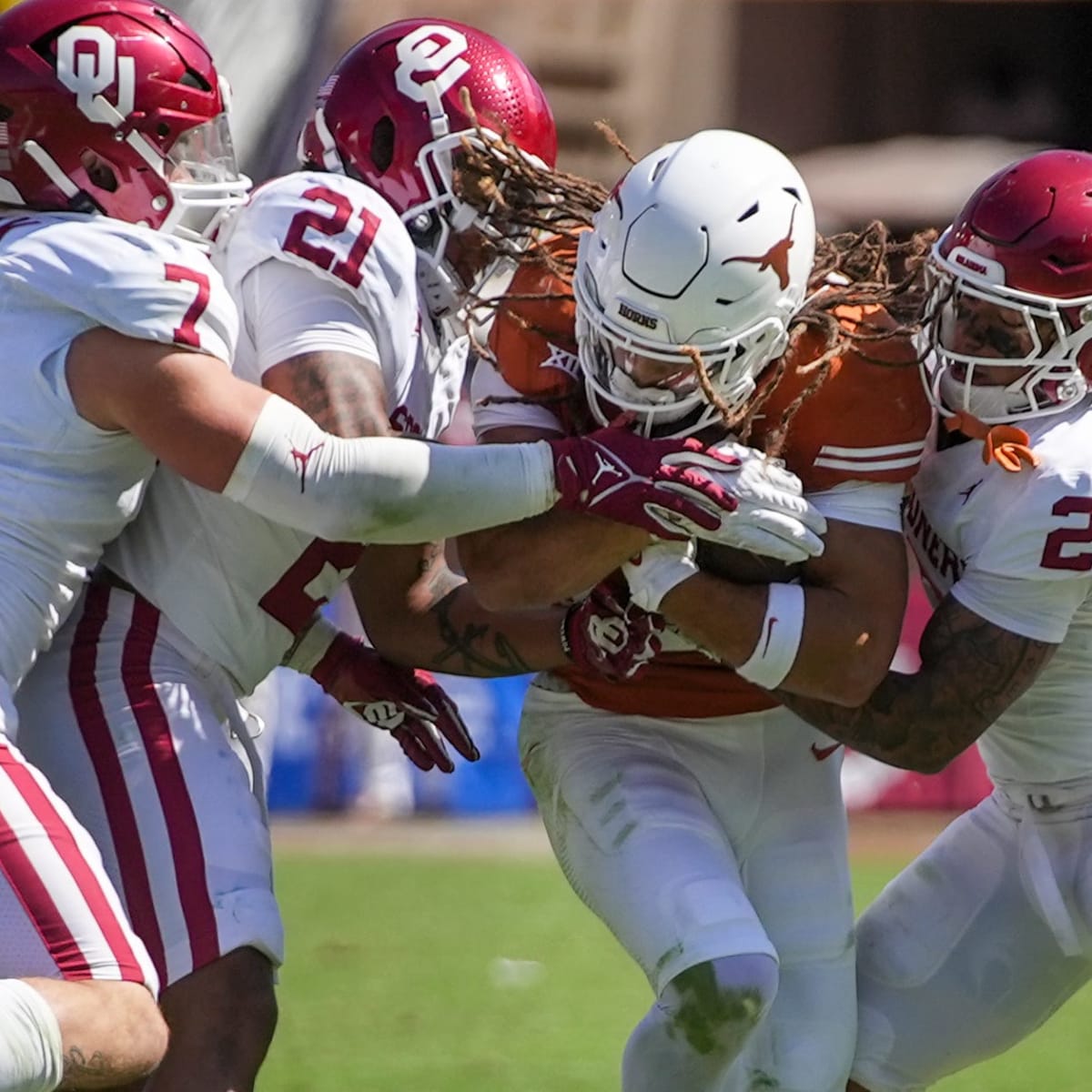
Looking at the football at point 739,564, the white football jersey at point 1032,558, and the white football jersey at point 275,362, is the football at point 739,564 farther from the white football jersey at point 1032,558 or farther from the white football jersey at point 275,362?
the white football jersey at point 275,362

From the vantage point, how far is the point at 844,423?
12.6 feet

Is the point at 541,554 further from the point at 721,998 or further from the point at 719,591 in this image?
the point at 721,998

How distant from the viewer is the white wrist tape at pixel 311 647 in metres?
4.30

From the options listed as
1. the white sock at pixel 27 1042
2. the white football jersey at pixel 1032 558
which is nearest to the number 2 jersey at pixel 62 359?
A: the white sock at pixel 27 1042

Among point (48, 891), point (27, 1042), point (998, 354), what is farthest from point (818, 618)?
point (27, 1042)

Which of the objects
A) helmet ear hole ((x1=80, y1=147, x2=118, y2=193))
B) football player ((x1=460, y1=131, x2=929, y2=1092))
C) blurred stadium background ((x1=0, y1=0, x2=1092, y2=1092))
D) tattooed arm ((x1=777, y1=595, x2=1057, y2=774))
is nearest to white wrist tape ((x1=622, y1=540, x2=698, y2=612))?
football player ((x1=460, y1=131, x2=929, y2=1092))

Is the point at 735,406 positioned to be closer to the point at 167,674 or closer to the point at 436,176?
the point at 436,176

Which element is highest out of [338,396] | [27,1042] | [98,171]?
[98,171]

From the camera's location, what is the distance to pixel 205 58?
381cm

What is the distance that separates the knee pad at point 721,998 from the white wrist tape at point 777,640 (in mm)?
490

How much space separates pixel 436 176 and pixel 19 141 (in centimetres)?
82

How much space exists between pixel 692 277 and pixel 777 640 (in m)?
0.64

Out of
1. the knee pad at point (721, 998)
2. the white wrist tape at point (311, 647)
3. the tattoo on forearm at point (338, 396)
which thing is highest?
the tattoo on forearm at point (338, 396)

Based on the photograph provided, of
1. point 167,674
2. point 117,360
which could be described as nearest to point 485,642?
point 167,674
